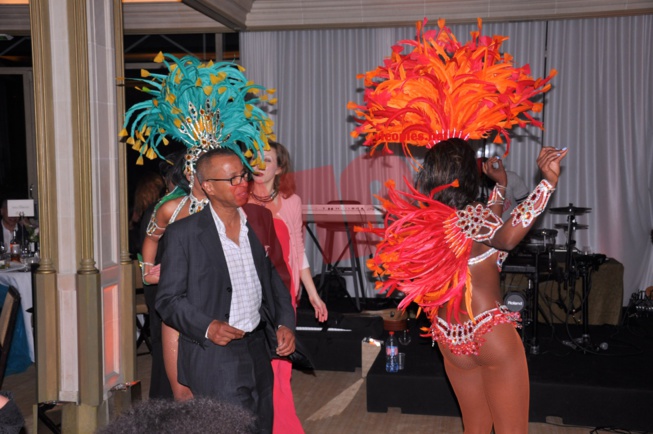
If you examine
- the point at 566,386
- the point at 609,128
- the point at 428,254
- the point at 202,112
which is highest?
the point at 609,128

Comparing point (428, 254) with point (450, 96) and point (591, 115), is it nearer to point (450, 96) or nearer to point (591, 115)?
point (450, 96)

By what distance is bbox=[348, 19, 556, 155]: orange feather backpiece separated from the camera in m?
3.20

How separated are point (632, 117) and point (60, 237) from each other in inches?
249

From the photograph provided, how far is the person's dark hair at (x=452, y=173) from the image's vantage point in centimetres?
281

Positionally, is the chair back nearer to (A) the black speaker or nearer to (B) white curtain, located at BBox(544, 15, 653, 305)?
(A) the black speaker

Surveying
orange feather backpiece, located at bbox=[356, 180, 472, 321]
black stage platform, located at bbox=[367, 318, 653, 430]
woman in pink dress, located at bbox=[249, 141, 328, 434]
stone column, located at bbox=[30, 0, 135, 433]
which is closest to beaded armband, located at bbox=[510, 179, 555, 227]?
orange feather backpiece, located at bbox=[356, 180, 472, 321]

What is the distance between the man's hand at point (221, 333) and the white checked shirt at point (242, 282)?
0.16 m

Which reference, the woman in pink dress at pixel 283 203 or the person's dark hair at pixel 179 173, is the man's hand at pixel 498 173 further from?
the person's dark hair at pixel 179 173

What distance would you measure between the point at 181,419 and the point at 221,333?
1413 mm

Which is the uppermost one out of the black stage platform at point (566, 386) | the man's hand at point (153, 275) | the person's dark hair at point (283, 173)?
the person's dark hair at point (283, 173)

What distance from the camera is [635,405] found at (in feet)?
13.8

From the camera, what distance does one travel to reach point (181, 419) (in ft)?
3.67

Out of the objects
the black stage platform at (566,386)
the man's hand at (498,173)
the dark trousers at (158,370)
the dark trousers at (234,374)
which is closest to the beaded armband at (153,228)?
the dark trousers at (158,370)

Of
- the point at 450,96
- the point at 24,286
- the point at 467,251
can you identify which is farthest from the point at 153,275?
the point at 24,286
